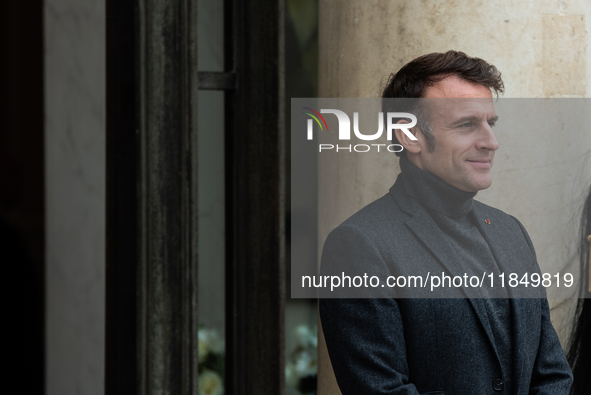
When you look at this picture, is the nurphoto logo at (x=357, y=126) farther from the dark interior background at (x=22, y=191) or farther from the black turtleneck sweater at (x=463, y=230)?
the dark interior background at (x=22, y=191)

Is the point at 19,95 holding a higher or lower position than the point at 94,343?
higher

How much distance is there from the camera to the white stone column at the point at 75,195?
2.50 m

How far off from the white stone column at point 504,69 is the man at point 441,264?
3.5 inches

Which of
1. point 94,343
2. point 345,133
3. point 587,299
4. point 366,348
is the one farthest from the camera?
point 94,343

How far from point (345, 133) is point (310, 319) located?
2.35ft

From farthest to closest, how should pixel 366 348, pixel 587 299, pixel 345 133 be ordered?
1. pixel 587 299
2. pixel 345 133
3. pixel 366 348

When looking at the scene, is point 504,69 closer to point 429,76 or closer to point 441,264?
point 429,76

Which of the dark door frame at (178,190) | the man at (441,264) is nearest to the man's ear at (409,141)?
the man at (441,264)

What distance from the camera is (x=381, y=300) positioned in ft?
5.72

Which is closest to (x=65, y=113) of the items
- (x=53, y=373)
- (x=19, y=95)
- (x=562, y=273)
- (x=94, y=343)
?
(x=19, y=95)

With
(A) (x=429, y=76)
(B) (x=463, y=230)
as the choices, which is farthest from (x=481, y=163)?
(A) (x=429, y=76)

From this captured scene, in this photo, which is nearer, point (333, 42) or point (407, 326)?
point (407, 326)

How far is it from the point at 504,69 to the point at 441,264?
0.73 m

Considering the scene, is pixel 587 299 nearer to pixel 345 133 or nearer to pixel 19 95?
pixel 345 133
